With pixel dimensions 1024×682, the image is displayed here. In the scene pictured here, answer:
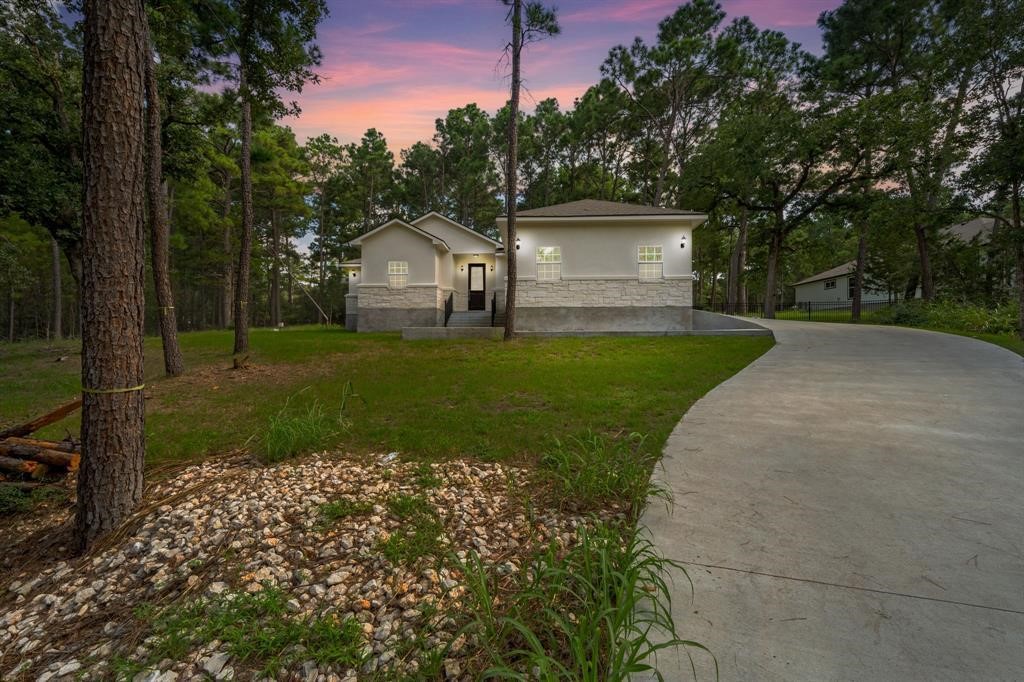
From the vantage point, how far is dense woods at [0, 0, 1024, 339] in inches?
369

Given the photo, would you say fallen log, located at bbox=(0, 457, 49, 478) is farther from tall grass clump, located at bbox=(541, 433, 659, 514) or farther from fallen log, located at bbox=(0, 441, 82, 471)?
tall grass clump, located at bbox=(541, 433, 659, 514)

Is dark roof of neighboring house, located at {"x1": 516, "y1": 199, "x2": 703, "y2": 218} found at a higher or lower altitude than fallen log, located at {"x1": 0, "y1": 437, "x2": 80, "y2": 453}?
higher

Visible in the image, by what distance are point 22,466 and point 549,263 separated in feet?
40.1

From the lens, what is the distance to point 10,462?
10.5 feet

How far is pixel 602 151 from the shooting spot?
84.2 feet

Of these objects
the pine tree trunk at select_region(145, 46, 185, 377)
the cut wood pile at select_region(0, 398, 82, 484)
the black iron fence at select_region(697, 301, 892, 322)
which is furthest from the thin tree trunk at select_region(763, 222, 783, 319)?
the cut wood pile at select_region(0, 398, 82, 484)

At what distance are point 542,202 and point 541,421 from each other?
1029 inches

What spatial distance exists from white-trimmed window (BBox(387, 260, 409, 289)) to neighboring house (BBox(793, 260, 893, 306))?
26799 mm

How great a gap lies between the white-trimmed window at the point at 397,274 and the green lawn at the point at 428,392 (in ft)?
17.4

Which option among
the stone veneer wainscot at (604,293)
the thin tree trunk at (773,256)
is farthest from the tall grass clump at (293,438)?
the thin tree trunk at (773,256)

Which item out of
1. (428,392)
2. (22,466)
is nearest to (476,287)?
(428,392)

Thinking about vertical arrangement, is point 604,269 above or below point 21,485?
above

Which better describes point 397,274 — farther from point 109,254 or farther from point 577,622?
point 577,622

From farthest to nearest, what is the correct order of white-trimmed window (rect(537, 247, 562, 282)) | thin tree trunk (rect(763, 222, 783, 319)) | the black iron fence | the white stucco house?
the black iron fence < thin tree trunk (rect(763, 222, 783, 319)) < white-trimmed window (rect(537, 247, 562, 282)) < the white stucco house
